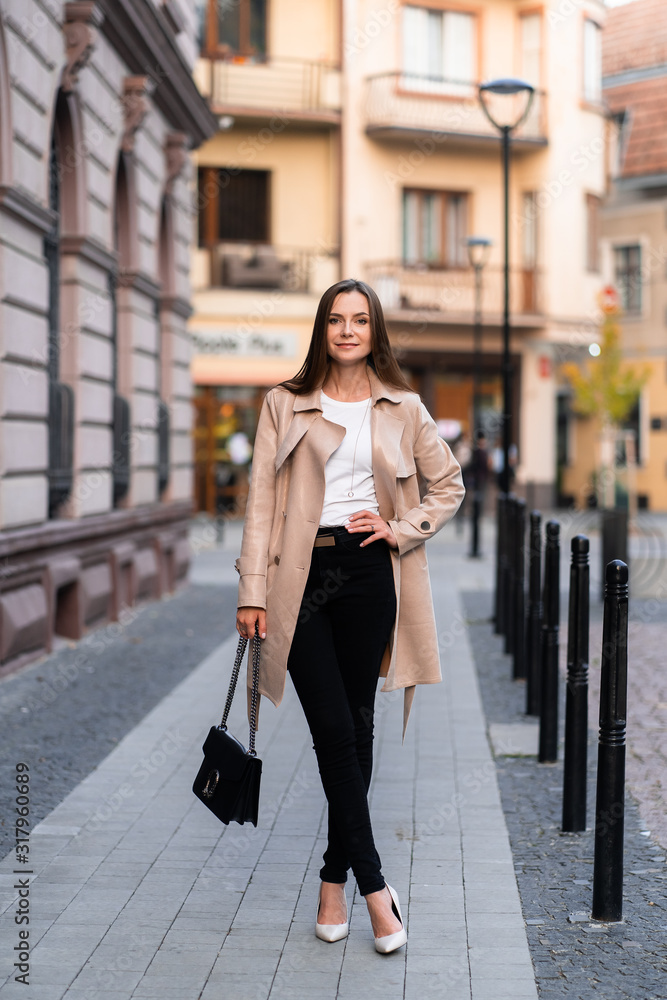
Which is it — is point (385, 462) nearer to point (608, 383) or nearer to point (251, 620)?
point (251, 620)

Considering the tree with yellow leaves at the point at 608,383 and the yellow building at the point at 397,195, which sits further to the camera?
the tree with yellow leaves at the point at 608,383

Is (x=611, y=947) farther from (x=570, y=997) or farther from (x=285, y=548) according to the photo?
(x=285, y=548)

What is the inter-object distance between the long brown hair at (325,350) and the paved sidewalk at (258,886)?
1.76 meters

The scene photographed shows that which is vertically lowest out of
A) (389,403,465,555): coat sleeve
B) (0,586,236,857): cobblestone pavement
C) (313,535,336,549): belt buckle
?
(0,586,236,857): cobblestone pavement

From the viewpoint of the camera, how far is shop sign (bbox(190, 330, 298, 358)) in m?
28.9

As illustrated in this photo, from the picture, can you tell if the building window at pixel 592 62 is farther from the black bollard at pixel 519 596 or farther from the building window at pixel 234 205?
the black bollard at pixel 519 596

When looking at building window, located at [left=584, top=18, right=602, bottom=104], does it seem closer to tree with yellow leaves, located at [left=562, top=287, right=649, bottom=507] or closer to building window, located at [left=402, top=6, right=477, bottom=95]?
building window, located at [left=402, top=6, right=477, bottom=95]

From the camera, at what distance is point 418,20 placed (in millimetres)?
30469

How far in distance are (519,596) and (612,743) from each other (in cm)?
527

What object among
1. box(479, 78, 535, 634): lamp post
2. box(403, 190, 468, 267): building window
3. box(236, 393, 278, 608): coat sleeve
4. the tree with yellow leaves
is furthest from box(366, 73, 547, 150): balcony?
box(236, 393, 278, 608): coat sleeve

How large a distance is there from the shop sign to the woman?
24.8 metres

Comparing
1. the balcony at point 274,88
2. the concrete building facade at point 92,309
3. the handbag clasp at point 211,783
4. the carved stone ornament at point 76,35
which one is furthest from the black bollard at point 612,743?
the balcony at point 274,88

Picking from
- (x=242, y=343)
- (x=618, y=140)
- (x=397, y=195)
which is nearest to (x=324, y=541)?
(x=242, y=343)

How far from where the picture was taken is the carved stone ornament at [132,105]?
12.8 metres
